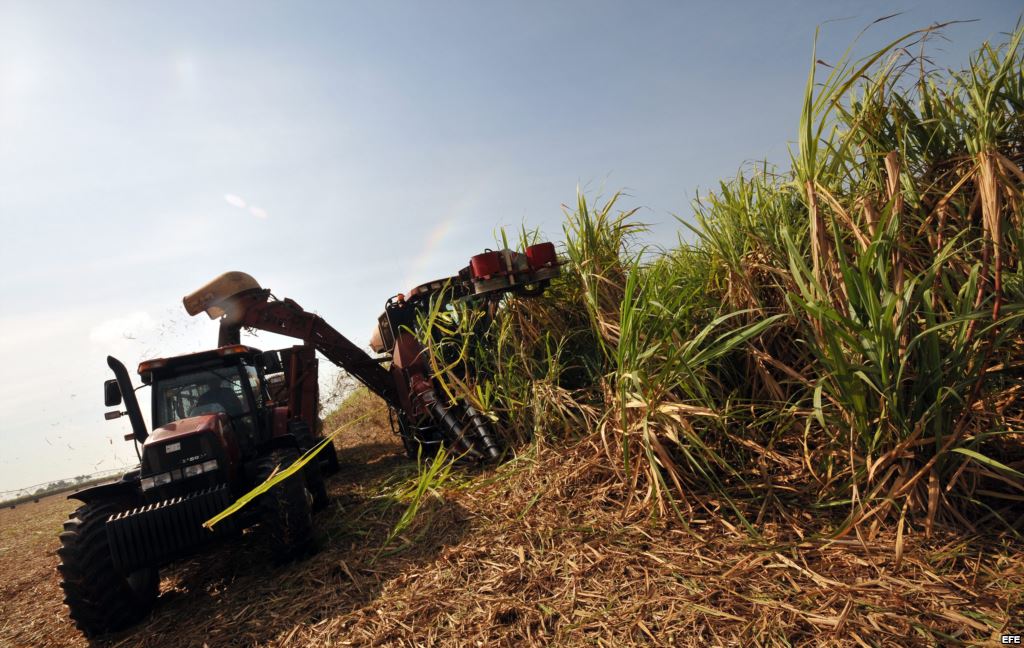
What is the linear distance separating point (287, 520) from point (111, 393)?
97.7 inches

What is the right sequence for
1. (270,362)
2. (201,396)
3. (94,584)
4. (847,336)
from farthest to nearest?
(270,362) < (201,396) < (94,584) < (847,336)

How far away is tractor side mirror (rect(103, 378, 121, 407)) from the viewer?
4305 mm

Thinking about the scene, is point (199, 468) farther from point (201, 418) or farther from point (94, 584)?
point (94, 584)

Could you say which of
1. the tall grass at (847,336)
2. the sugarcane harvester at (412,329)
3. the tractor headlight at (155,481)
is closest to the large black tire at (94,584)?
the tractor headlight at (155,481)

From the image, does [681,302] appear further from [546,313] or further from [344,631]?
[344,631]

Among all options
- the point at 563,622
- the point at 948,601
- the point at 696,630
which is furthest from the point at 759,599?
the point at 563,622

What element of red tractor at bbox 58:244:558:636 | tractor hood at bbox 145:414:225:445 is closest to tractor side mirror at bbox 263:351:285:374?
red tractor at bbox 58:244:558:636

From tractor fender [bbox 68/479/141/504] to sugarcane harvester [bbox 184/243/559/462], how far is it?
2.22 m

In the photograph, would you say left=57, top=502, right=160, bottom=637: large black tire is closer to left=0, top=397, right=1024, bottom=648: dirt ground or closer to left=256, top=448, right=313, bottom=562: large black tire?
left=0, top=397, right=1024, bottom=648: dirt ground

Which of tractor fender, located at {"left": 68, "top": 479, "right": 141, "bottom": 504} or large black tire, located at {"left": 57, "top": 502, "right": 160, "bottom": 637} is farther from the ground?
tractor fender, located at {"left": 68, "top": 479, "right": 141, "bottom": 504}

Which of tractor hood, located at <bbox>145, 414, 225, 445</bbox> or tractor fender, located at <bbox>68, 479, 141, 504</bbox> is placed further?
tractor hood, located at <bbox>145, 414, 225, 445</bbox>

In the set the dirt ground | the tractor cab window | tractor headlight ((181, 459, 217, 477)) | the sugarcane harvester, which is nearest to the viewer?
the dirt ground

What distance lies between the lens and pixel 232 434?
423 centimetres

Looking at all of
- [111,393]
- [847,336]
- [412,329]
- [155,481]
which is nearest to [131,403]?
[111,393]
